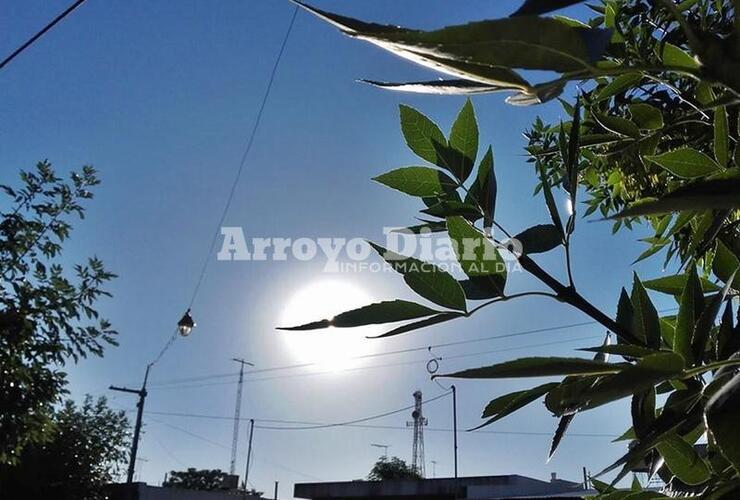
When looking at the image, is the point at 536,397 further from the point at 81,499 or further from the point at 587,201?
the point at 81,499

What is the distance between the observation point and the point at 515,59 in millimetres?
312

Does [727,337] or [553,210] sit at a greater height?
[553,210]

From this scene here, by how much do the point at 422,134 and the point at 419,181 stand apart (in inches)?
2.0

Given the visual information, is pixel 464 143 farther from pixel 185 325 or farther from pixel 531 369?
pixel 185 325

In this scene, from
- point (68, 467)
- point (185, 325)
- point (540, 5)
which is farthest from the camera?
point (68, 467)

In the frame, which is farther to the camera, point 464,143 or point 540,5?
point 464,143

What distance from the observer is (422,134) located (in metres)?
0.58

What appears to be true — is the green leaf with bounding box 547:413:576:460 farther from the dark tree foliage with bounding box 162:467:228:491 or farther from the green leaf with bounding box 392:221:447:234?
the dark tree foliage with bounding box 162:467:228:491

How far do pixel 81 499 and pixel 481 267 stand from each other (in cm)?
2275

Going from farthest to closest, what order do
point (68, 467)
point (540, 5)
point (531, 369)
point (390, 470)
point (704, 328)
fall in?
point (390, 470) < point (68, 467) < point (704, 328) < point (531, 369) < point (540, 5)

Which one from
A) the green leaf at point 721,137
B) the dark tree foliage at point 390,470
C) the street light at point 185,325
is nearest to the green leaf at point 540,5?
the green leaf at point 721,137

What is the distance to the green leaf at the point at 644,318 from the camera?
0.57m

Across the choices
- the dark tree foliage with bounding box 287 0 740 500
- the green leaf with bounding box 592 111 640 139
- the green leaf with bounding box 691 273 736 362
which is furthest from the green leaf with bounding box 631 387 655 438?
the green leaf with bounding box 592 111 640 139

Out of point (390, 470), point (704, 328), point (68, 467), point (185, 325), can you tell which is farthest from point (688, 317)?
point (390, 470)
